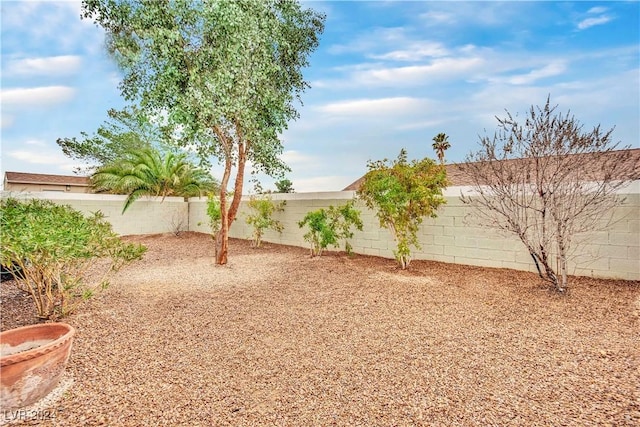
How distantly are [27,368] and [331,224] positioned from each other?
18.3 feet

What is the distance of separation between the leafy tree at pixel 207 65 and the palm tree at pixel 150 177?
18.4 feet

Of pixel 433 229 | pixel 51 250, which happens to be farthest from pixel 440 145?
pixel 51 250

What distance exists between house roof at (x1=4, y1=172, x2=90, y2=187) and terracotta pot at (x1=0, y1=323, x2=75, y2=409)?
1724 cm

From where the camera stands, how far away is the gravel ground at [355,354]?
6.46ft

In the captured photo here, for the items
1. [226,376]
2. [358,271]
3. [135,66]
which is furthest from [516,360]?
[135,66]

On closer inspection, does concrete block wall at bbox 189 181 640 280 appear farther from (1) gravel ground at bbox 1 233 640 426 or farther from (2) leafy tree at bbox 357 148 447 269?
(2) leafy tree at bbox 357 148 447 269

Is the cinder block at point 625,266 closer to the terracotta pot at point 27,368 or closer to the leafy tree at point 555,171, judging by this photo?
the leafy tree at point 555,171

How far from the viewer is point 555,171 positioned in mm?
4203

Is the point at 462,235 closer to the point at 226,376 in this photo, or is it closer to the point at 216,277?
the point at 216,277

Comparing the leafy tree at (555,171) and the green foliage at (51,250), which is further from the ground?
the leafy tree at (555,171)

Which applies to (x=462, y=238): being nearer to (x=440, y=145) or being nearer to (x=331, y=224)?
(x=331, y=224)

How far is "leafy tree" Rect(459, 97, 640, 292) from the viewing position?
411 cm

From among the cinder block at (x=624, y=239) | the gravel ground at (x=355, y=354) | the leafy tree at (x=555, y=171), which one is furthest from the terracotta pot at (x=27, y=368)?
the cinder block at (x=624, y=239)

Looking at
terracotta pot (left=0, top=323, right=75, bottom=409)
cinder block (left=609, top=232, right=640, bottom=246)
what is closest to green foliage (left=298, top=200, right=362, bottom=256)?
cinder block (left=609, top=232, right=640, bottom=246)
